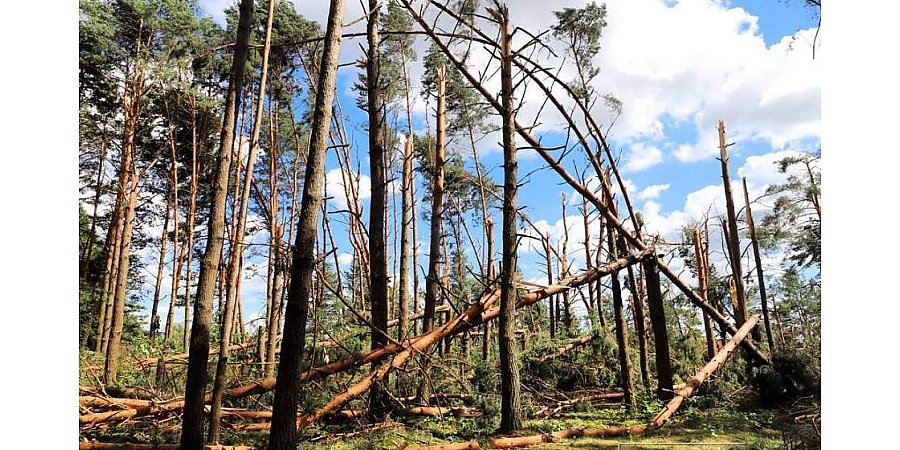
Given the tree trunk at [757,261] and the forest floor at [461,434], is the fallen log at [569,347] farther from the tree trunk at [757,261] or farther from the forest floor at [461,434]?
the tree trunk at [757,261]

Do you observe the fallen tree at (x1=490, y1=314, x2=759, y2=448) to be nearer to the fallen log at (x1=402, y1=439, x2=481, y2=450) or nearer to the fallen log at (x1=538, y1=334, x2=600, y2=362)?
the fallen log at (x1=402, y1=439, x2=481, y2=450)

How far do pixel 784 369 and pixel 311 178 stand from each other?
21.6ft

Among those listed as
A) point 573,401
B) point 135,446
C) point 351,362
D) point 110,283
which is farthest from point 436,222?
point 110,283

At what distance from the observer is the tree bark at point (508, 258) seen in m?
5.53

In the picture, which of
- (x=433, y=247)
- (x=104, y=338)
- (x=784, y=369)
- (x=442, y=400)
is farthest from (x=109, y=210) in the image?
(x=784, y=369)

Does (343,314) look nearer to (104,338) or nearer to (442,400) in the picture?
(442,400)

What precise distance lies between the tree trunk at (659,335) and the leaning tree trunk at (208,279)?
524 cm

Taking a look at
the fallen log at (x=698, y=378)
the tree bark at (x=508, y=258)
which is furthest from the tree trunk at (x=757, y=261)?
the tree bark at (x=508, y=258)

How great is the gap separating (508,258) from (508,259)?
0.4 inches

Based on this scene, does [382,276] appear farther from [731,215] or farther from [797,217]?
[797,217]

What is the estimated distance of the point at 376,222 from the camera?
21.0 feet
